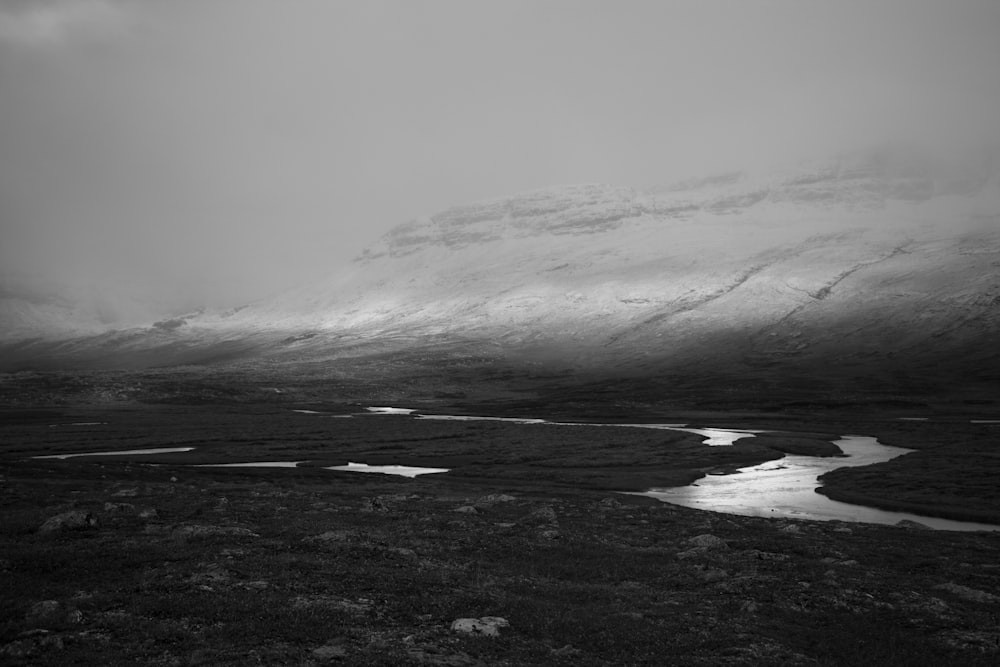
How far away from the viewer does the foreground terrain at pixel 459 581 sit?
68.5 ft

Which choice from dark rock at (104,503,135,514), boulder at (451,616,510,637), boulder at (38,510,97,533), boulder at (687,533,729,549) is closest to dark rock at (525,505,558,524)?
boulder at (687,533,729,549)

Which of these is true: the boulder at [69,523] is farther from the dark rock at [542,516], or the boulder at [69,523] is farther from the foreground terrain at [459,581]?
the dark rock at [542,516]

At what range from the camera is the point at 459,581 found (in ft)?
94.1

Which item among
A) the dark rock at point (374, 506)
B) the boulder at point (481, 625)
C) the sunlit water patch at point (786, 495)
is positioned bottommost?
the sunlit water patch at point (786, 495)

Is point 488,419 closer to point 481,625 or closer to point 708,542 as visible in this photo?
point 708,542

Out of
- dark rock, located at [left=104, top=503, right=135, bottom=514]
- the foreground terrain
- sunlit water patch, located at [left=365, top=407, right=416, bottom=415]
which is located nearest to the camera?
the foreground terrain

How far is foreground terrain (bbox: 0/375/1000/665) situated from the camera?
20875mm

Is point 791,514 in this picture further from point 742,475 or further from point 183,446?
point 183,446

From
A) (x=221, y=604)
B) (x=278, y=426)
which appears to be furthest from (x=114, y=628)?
(x=278, y=426)

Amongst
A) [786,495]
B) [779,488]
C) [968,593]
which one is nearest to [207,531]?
[968,593]

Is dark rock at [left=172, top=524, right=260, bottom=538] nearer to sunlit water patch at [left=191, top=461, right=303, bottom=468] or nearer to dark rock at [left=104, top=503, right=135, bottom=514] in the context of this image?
dark rock at [left=104, top=503, right=135, bottom=514]

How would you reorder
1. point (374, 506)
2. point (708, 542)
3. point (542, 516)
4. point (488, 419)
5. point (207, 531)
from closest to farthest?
point (207, 531) < point (708, 542) < point (542, 516) < point (374, 506) < point (488, 419)

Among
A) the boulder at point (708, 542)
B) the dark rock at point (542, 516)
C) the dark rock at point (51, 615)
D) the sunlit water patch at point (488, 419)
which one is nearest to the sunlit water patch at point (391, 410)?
the sunlit water patch at point (488, 419)

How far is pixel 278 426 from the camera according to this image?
142875 mm
